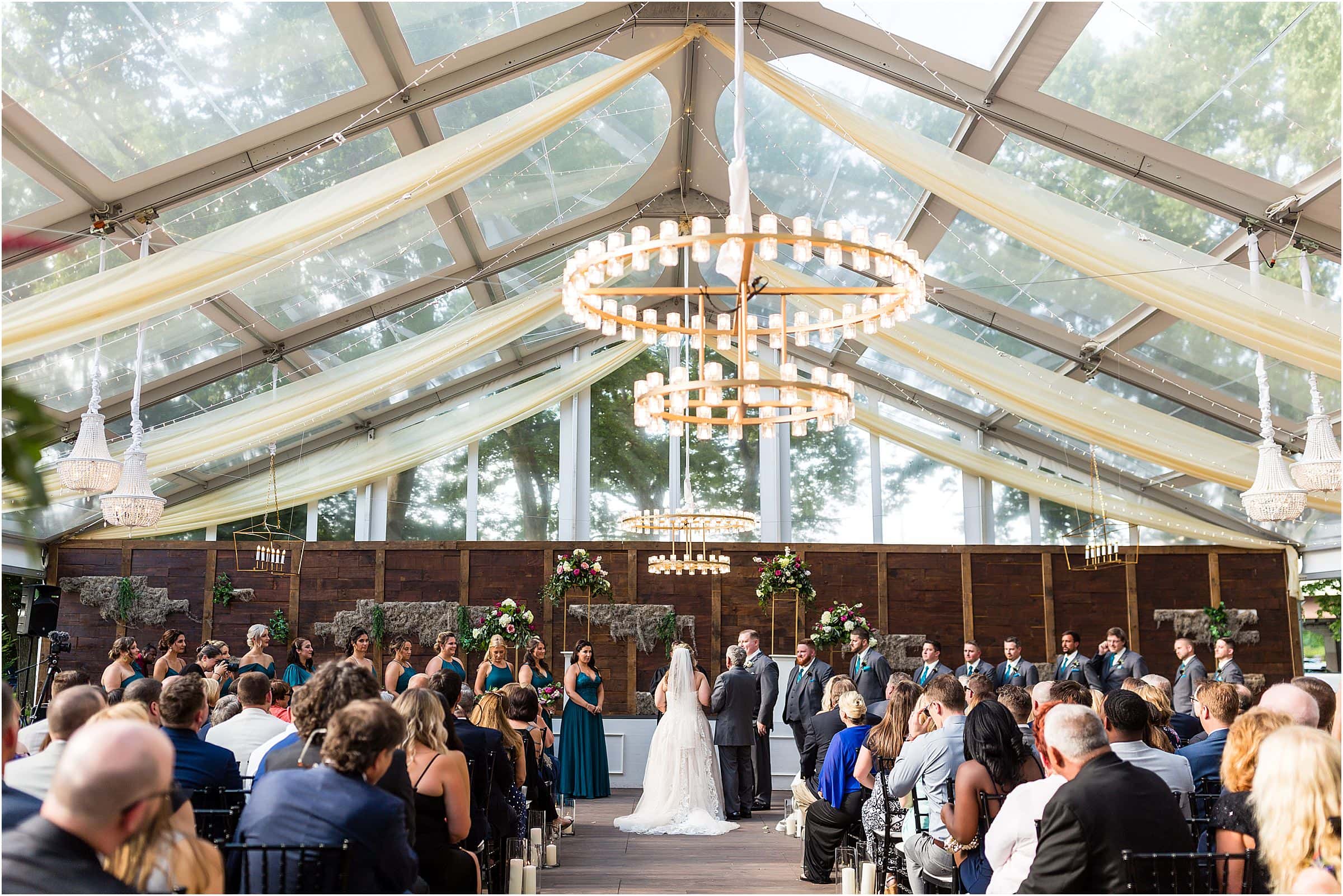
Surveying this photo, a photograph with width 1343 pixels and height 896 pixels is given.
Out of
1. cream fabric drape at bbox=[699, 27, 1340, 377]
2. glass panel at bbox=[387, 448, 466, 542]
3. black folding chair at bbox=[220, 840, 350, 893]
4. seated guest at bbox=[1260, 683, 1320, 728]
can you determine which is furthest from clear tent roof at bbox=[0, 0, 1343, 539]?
glass panel at bbox=[387, 448, 466, 542]

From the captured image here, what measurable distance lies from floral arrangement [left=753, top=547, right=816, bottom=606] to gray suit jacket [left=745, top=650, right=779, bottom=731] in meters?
1.65

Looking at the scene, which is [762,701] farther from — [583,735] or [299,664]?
[299,664]

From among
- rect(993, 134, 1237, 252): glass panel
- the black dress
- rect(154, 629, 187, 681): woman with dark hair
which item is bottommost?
the black dress

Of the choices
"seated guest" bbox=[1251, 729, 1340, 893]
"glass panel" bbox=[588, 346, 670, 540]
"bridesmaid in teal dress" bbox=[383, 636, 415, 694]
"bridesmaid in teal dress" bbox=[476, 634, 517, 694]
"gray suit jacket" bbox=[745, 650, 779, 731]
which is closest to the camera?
"seated guest" bbox=[1251, 729, 1340, 893]

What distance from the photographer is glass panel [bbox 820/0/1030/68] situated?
5.94 metres

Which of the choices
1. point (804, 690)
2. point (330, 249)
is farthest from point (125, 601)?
point (804, 690)

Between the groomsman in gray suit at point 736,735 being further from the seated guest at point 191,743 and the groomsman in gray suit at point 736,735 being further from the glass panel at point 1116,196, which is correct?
the seated guest at point 191,743

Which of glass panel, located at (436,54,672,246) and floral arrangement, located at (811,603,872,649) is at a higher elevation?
glass panel, located at (436,54,672,246)

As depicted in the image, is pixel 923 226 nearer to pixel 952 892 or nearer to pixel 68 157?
pixel 952 892

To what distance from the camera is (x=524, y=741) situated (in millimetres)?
6730

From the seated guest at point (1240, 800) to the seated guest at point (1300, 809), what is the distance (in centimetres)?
50

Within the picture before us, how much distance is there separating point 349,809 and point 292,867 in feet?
0.84

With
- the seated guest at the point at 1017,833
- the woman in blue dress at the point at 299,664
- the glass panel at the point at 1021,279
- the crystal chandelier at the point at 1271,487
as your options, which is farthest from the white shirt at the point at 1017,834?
the woman in blue dress at the point at 299,664

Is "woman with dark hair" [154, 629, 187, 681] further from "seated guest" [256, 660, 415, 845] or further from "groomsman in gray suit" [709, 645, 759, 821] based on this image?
"seated guest" [256, 660, 415, 845]
